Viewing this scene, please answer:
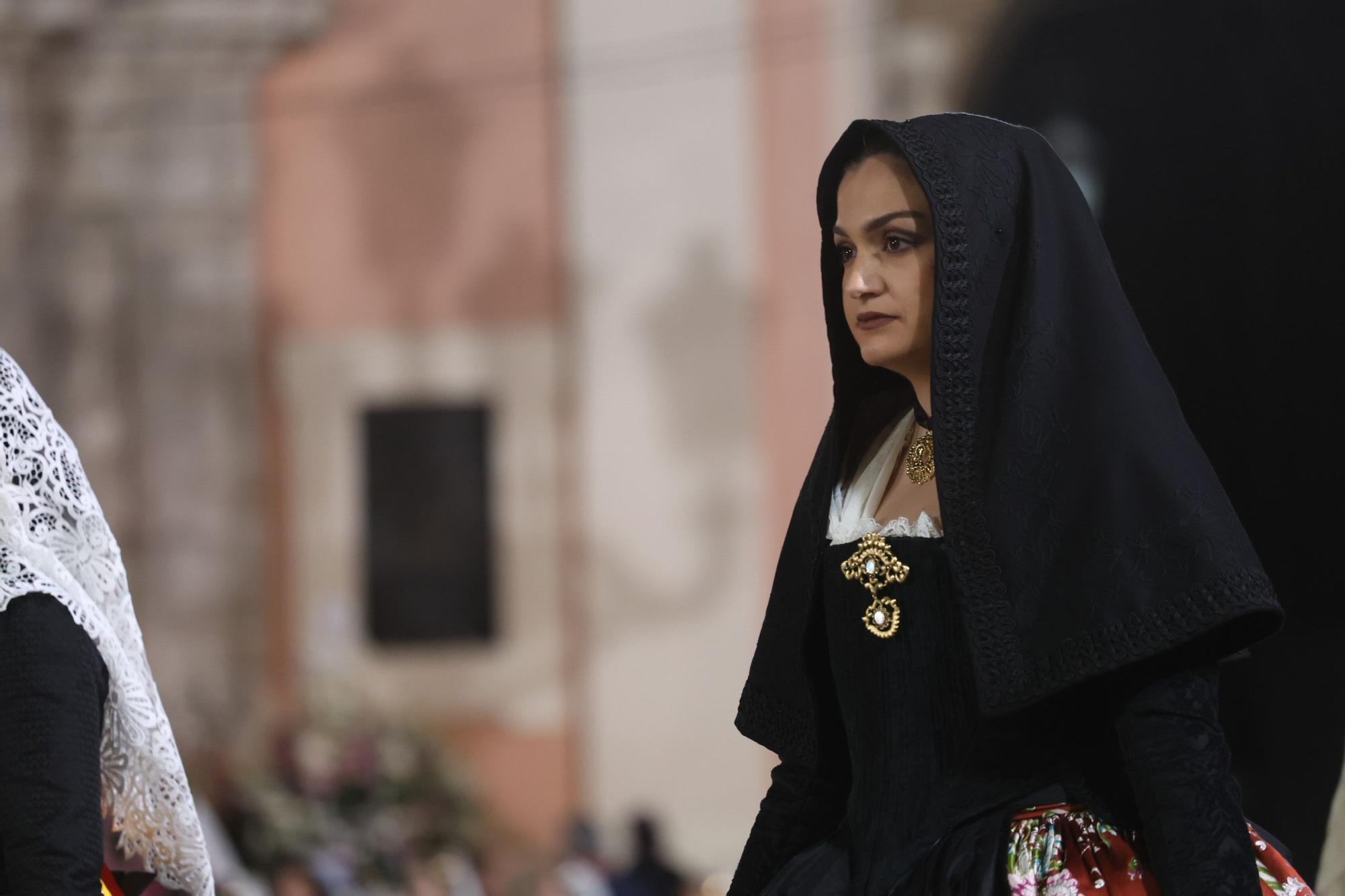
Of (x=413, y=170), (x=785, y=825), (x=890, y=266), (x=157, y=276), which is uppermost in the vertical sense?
(x=413, y=170)

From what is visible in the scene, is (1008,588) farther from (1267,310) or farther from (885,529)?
(1267,310)

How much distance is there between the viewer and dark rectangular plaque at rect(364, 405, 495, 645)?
21.2 feet

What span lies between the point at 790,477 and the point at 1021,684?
4.47 metres

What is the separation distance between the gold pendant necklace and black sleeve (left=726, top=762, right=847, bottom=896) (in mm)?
411

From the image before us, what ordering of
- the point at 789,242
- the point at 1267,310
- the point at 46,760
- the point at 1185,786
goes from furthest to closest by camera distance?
the point at 789,242, the point at 1267,310, the point at 46,760, the point at 1185,786

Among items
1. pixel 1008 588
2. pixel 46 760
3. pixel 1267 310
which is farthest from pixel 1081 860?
pixel 1267 310

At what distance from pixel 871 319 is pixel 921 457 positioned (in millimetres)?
203

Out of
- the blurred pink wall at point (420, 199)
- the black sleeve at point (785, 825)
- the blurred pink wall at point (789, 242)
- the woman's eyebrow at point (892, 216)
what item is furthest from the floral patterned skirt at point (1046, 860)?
the blurred pink wall at point (420, 199)

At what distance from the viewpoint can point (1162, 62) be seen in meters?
3.90

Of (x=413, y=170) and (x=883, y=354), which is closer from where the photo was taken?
(x=883, y=354)

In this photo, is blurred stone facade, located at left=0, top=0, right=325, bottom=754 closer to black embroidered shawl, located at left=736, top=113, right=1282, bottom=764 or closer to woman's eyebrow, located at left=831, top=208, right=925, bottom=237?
woman's eyebrow, located at left=831, top=208, right=925, bottom=237

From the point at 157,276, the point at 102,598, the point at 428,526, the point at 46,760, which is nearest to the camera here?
the point at 46,760

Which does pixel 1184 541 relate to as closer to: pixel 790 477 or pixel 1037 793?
pixel 1037 793

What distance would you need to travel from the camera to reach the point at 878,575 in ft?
6.24
